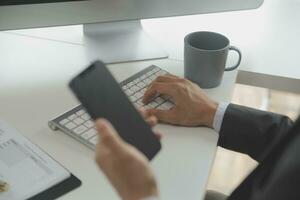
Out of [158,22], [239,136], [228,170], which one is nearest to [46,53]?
[158,22]

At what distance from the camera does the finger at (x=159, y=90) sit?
79 centimetres

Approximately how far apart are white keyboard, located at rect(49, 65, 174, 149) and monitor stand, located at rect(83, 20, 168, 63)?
0.09 m

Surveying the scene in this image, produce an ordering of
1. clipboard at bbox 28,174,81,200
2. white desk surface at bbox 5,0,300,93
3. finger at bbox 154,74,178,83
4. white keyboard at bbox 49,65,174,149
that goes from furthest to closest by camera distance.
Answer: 1. white desk surface at bbox 5,0,300,93
2. finger at bbox 154,74,178,83
3. white keyboard at bbox 49,65,174,149
4. clipboard at bbox 28,174,81,200

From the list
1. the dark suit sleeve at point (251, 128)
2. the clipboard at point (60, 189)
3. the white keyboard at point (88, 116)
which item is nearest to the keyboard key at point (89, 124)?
the white keyboard at point (88, 116)

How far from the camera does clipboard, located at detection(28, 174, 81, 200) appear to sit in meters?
0.61

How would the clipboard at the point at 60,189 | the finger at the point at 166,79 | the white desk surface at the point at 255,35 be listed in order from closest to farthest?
the clipboard at the point at 60,189
the finger at the point at 166,79
the white desk surface at the point at 255,35

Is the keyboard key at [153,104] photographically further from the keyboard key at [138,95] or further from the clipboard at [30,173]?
the clipboard at [30,173]

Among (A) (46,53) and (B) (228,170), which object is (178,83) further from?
(B) (228,170)

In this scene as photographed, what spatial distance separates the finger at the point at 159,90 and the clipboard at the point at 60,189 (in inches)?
8.6

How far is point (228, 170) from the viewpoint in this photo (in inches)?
67.1

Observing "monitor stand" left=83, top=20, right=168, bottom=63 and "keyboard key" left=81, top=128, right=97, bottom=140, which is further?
"monitor stand" left=83, top=20, right=168, bottom=63

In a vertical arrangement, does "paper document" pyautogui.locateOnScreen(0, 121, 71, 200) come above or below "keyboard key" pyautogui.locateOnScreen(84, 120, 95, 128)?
below

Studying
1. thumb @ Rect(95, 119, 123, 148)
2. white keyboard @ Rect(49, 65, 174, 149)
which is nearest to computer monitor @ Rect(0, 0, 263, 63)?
white keyboard @ Rect(49, 65, 174, 149)

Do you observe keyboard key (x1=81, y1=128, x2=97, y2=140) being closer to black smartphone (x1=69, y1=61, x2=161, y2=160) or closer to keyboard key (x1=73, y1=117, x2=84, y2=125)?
keyboard key (x1=73, y1=117, x2=84, y2=125)
